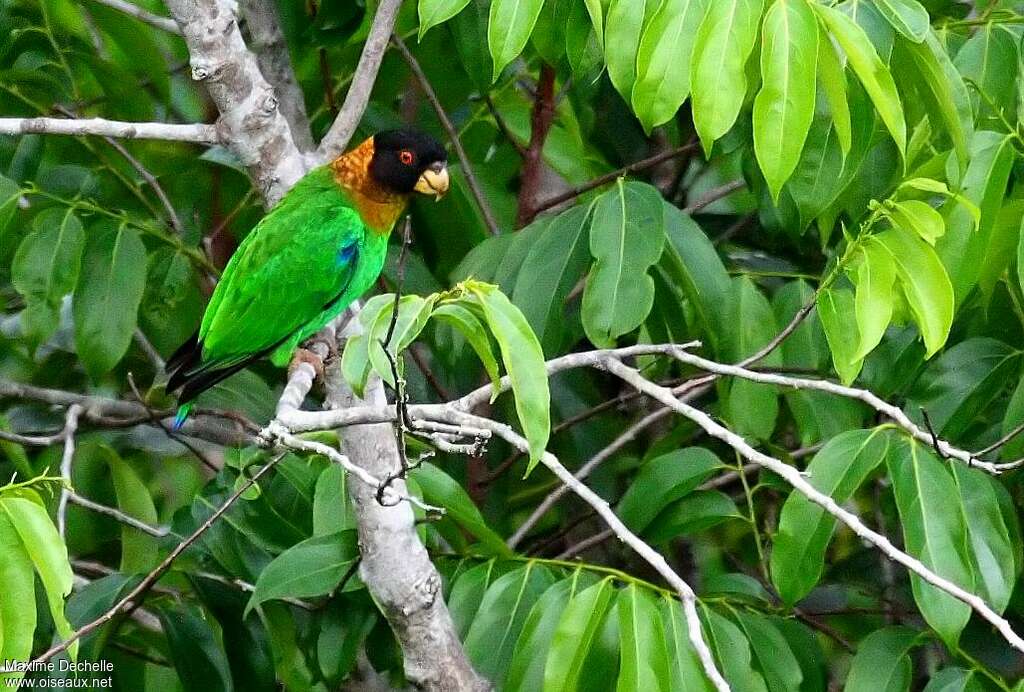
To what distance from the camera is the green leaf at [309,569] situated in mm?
2982

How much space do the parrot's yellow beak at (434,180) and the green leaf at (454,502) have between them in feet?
3.48

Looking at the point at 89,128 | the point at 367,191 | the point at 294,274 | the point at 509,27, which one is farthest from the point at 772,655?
the point at 367,191

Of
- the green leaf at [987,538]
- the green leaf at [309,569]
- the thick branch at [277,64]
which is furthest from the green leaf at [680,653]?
the thick branch at [277,64]

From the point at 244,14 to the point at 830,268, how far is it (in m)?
1.88

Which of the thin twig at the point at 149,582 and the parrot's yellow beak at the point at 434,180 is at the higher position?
the parrot's yellow beak at the point at 434,180

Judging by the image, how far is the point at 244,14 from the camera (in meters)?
3.85

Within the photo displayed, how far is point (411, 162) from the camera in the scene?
159 inches

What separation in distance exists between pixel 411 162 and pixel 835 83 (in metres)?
1.84

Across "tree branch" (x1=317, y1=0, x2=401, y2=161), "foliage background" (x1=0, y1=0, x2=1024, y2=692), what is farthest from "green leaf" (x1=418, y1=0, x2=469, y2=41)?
"tree branch" (x1=317, y1=0, x2=401, y2=161)

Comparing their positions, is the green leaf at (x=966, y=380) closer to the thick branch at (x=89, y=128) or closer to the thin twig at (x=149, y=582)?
the thin twig at (x=149, y=582)

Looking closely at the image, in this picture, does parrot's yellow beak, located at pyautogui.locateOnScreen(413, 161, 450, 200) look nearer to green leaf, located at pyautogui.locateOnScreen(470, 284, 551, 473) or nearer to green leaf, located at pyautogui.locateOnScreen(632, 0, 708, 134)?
green leaf, located at pyautogui.locateOnScreen(632, 0, 708, 134)

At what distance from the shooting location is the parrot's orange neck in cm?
427

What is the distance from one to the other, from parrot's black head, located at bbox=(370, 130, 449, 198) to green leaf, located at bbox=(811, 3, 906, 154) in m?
1.78

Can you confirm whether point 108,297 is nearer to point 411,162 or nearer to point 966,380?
point 411,162
